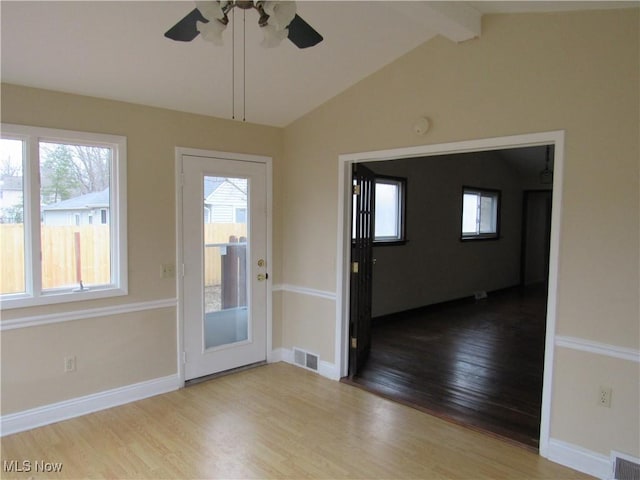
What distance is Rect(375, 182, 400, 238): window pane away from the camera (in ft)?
19.9

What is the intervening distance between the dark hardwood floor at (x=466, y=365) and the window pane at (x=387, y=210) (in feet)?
4.07

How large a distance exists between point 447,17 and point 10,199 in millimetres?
3212

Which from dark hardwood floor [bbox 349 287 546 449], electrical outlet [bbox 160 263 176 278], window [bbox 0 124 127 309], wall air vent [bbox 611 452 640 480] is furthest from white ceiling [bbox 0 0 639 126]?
dark hardwood floor [bbox 349 287 546 449]

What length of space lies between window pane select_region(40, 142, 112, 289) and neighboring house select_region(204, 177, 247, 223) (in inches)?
34.2

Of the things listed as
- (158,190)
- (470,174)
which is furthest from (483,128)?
(470,174)

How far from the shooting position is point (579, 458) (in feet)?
9.02

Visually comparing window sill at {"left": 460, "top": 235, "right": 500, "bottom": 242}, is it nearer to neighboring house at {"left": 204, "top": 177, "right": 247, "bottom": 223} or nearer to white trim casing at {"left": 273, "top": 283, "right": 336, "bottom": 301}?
white trim casing at {"left": 273, "top": 283, "right": 336, "bottom": 301}

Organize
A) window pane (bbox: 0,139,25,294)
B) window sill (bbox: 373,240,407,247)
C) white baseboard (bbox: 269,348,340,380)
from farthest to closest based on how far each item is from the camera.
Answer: window sill (bbox: 373,240,407,247)
white baseboard (bbox: 269,348,340,380)
window pane (bbox: 0,139,25,294)

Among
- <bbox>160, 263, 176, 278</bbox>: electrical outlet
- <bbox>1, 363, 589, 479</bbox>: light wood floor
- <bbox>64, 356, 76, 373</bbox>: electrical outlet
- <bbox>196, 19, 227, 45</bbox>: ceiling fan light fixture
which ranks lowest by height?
<bbox>1, 363, 589, 479</bbox>: light wood floor

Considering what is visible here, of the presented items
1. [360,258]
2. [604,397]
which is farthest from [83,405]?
[604,397]

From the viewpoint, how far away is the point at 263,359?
4.61m

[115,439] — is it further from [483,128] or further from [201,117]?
[483,128]

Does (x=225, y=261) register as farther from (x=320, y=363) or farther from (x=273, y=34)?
(x=273, y=34)

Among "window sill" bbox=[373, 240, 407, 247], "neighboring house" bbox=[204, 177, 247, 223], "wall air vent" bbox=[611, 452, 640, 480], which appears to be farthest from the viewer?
"window sill" bbox=[373, 240, 407, 247]
